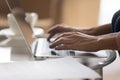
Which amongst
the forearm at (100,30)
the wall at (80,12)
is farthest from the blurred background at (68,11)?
the forearm at (100,30)

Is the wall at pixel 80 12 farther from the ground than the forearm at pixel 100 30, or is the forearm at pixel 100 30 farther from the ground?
the wall at pixel 80 12

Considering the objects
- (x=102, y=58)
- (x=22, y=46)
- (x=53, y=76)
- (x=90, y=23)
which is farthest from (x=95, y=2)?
(x=53, y=76)

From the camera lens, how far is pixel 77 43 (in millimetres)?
649

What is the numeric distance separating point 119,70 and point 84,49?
0.11 meters

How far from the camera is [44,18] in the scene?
2.06 meters

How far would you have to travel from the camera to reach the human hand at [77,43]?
2.05 ft

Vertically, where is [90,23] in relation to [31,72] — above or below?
above

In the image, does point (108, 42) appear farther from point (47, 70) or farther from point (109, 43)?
point (47, 70)

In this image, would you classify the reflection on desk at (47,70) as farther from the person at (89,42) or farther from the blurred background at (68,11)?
the blurred background at (68,11)

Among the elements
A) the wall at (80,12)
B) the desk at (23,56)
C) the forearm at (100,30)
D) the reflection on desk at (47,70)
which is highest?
the wall at (80,12)

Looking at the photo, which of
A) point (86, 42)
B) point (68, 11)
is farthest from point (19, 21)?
point (68, 11)

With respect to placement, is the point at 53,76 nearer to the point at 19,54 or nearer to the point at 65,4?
the point at 19,54

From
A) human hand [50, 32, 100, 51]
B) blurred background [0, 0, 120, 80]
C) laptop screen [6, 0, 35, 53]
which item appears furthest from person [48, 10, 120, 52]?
blurred background [0, 0, 120, 80]

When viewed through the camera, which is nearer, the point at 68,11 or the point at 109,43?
the point at 109,43
